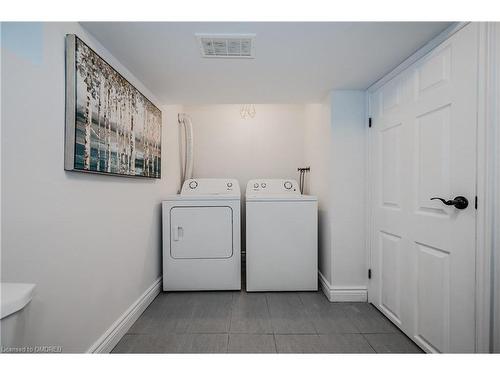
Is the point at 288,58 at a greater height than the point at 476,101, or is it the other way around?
the point at 288,58

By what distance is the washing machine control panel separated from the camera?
9.70 feet

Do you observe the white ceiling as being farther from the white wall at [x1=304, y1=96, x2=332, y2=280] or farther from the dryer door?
the dryer door

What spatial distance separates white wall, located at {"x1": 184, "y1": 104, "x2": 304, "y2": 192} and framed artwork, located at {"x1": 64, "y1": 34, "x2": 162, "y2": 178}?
1346 millimetres

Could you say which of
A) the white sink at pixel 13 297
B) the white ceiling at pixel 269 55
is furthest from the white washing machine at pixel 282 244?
the white sink at pixel 13 297

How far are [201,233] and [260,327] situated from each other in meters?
1.03

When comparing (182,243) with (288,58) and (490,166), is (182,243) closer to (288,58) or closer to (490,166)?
(288,58)

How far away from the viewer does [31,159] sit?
95 cm

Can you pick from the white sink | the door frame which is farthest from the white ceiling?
the white sink

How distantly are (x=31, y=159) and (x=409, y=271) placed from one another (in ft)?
7.15

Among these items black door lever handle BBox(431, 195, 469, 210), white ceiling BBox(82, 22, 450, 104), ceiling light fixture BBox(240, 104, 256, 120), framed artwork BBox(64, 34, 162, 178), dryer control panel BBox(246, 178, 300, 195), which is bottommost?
black door lever handle BBox(431, 195, 469, 210)

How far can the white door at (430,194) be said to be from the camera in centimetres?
119

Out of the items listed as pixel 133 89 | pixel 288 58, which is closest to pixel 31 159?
pixel 133 89

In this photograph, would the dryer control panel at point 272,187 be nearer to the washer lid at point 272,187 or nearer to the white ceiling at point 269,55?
the washer lid at point 272,187

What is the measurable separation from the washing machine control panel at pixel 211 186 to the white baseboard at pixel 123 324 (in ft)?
3.76
